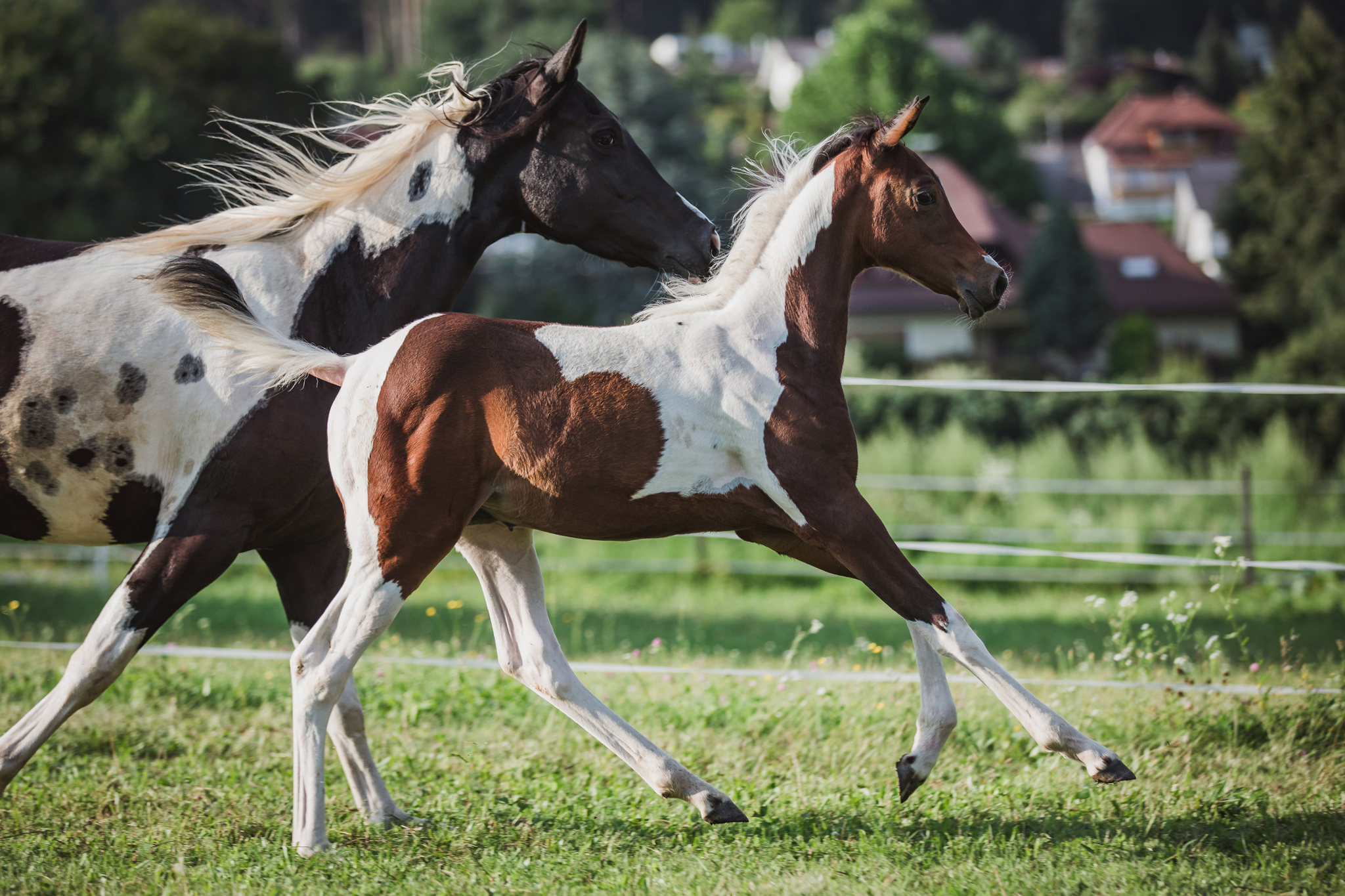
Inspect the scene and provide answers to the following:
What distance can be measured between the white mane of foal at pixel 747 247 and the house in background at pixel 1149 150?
233 ft

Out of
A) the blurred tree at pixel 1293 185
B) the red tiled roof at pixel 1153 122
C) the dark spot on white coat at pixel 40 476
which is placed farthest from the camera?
the red tiled roof at pixel 1153 122

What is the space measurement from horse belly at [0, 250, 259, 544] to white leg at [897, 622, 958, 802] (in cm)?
210

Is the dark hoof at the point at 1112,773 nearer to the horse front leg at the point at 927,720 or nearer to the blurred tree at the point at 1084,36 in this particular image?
the horse front leg at the point at 927,720

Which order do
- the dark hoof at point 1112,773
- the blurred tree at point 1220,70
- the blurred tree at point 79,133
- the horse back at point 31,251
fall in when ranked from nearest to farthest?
the dark hoof at point 1112,773
the horse back at point 31,251
the blurred tree at point 79,133
the blurred tree at point 1220,70

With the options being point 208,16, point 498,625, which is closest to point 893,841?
point 498,625

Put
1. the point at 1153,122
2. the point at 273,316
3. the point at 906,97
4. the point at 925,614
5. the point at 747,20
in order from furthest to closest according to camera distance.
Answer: the point at 747,20
the point at 1153,122
the point at 906,97
the point at 273,316
the point at 925,614

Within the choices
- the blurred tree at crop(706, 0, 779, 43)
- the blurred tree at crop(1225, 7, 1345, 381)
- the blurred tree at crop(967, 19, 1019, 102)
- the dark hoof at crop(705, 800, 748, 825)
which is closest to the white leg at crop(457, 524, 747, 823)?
the dark hoof at crop(705, 800, 748, 825)

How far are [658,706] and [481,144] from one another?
2.55 m

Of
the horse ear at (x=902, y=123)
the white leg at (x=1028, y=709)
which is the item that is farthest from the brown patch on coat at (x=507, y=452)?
the horse ear at (x=902, y=123)

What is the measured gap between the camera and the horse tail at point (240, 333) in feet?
10.8

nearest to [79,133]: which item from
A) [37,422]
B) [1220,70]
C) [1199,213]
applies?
[37,422]

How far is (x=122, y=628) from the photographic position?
319 cm

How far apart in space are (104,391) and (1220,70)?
10010cm

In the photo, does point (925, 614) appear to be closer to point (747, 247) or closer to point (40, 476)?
point (747, 247)
